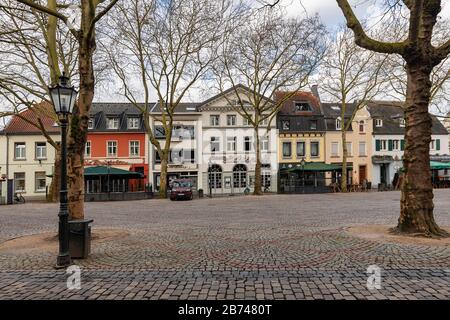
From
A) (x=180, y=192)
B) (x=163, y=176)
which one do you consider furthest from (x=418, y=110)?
(x=163, y=176)

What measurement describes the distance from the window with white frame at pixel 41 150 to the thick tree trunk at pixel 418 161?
34.5m

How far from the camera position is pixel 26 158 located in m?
32.4

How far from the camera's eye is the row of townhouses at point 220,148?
3250 cm

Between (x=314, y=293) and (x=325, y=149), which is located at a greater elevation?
(x=325, y=149)

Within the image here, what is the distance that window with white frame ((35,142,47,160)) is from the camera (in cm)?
3275

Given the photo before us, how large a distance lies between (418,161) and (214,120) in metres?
29.1

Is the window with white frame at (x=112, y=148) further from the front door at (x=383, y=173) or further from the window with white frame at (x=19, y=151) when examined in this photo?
the front door at (x=383, y=173)

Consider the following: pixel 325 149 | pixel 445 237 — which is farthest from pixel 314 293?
pixel 325 149

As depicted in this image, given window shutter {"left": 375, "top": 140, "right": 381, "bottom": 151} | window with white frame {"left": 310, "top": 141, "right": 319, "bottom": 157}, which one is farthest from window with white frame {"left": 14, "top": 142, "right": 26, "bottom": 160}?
window shutter {"left": 375, "top": 140, "right": 381, "bottom": 151}

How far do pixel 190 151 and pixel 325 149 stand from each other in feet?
53.1

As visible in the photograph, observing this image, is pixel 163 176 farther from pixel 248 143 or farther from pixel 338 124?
pixel 338 124

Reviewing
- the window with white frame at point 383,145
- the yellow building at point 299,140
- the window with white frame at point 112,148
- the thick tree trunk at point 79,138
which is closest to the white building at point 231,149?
the yellow building at point 299,140

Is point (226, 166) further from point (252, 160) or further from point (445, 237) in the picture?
point (445, 237)

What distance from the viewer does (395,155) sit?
38219 millimetres
